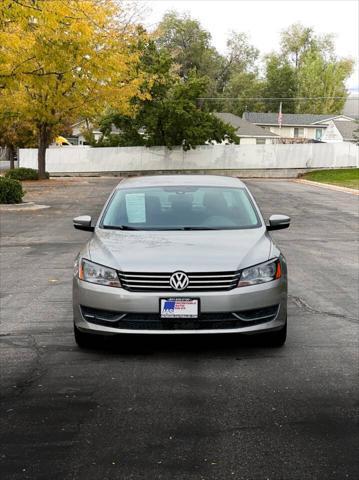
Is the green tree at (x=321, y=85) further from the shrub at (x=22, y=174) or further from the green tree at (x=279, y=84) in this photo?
the shrub at (x=22, y=174)

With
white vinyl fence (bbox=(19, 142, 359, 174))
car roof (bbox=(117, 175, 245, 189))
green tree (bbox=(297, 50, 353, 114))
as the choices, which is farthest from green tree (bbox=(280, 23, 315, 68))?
car roof (bbox=(117, 175, 245, 189))

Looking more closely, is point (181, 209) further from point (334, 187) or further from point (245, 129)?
point (245, 129)

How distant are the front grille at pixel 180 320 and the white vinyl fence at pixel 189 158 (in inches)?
1683

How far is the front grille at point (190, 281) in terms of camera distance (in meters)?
5.58

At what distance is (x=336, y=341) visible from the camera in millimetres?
6562

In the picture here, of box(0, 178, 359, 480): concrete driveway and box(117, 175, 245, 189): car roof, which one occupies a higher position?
box(117, 175, 245, 189): car roof

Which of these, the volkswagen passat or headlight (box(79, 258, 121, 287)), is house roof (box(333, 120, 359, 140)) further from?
headlight (box(79, 258, 121, 287))

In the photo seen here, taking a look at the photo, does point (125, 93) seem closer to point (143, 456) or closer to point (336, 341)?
point (336, 341)

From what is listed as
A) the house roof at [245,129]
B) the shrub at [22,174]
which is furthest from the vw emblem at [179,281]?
the house roof at [245,129]

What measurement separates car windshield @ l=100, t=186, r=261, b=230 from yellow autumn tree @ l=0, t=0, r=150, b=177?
288 inches

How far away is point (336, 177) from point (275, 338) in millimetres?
37141

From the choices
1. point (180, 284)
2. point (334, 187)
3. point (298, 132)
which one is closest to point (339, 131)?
point (298, 132)

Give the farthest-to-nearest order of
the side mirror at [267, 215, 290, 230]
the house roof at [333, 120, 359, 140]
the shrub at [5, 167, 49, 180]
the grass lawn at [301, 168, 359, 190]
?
the house roof at [333, 120, 359, 140] → the shrub at [5, 167, 49, 180] → the grass lawn at [301, 168, 359, 190] → the side mirror at [267, 215, 290, 230]

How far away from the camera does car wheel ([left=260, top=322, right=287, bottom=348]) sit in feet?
20.0
